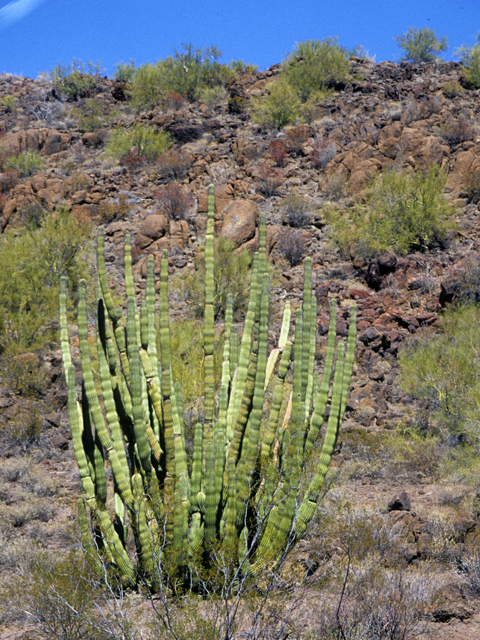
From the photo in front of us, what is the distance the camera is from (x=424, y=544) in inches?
226

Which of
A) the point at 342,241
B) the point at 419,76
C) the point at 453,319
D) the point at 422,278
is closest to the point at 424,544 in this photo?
the point at 453,319

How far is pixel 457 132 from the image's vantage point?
21.0 meters

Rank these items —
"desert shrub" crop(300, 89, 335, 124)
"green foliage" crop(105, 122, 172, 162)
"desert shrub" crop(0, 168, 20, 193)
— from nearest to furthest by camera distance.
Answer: "desert shrub" crop(0, 168, 20, 193)
"green foliage" crop(105, 122, 172, 162)
"desert shrub" crop(300, 89, 335, 124)

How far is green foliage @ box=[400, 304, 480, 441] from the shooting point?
906cm

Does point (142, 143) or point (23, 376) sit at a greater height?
point (142, 143)

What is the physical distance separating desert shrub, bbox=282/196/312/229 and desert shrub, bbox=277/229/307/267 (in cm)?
152

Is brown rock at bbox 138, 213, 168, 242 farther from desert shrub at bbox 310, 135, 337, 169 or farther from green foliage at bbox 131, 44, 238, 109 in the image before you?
green foliage at bbox 131, 44, 238, 109

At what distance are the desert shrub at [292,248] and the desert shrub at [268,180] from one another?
3.65 metres

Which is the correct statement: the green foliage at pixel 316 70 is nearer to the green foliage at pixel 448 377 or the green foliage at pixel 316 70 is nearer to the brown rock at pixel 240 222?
the brown rock at pixel 240 222

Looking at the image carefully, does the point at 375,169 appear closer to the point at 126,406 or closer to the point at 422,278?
the point at 422,278

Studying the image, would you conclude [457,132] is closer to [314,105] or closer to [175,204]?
[314,105]

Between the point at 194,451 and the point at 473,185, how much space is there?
17001 mm

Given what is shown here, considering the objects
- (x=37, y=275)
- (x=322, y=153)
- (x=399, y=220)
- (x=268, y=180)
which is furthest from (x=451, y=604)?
(x=322, y=153)

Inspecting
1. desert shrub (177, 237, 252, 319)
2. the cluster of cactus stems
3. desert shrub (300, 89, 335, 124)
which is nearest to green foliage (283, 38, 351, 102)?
desert shrub (300, 89, 335, 124)
